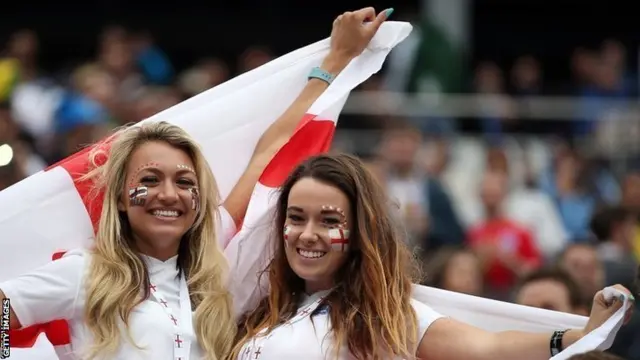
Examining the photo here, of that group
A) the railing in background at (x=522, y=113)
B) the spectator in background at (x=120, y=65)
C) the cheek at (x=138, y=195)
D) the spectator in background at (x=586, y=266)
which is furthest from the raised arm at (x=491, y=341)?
the railing in background at (x=522, y=113)

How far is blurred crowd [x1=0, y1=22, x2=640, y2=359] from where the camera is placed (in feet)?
29.8

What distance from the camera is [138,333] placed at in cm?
528

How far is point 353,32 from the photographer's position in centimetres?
620

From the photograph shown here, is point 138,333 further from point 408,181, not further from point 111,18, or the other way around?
point 111,18

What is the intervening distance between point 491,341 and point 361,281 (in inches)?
18.8

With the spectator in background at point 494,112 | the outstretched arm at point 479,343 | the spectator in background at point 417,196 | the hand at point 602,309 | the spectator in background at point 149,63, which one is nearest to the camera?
the hand at point 602,309

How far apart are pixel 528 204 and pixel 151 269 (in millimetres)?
7021

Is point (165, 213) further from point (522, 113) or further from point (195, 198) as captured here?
point (522, 113)

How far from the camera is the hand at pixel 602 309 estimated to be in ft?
16.3

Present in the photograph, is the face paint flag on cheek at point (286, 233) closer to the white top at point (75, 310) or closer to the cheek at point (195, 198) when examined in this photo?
the cheek at point (195, 198)

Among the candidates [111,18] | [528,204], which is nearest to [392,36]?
[528,204]

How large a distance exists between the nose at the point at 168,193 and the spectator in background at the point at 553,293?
212cm

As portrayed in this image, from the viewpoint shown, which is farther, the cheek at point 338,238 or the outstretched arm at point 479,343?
the cheek at point 338,238

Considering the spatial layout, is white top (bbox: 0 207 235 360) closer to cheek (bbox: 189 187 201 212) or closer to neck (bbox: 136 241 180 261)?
neck (bbox: 136 241 180 261)
